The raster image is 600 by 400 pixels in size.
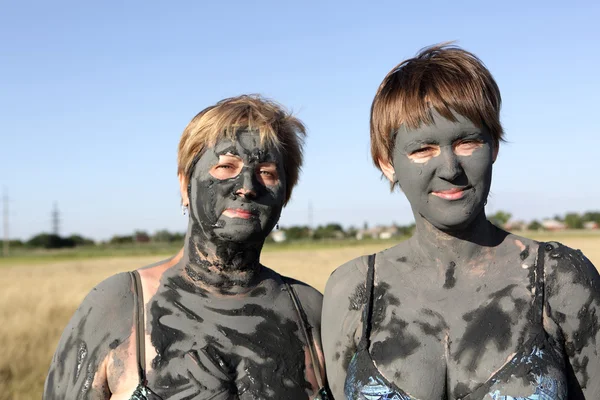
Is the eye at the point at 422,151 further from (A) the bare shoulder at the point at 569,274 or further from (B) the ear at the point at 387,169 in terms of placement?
(A) the bare shoulder at the point at 569,274

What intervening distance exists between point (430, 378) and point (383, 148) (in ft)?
3.56

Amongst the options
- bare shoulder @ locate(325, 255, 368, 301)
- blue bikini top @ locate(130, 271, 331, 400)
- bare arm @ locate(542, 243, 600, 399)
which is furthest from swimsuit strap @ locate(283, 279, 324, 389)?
bare arm @ locate(542, 243, 600, 399)

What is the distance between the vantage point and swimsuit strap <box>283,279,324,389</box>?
11.5 feet

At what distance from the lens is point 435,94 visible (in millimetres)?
3094

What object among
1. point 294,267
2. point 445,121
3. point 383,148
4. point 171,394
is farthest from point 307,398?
point 294,267

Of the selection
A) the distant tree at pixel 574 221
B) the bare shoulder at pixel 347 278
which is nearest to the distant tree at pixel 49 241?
the distant tree at pixel 574 221

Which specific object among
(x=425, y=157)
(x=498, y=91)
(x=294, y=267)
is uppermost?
(x=498, y=91)

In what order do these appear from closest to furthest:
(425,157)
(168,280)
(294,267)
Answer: (425,157)
(168,280)
(294,267)

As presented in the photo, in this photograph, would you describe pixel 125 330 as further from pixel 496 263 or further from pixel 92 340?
pixel 496 263

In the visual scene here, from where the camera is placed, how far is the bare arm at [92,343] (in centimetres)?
329

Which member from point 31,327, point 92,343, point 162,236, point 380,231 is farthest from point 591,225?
point 92,343

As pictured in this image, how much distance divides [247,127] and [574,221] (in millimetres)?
110934

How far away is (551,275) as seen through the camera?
3.03 meters

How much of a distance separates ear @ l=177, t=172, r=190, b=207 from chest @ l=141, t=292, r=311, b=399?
54cm
